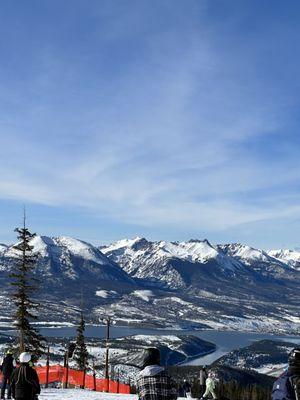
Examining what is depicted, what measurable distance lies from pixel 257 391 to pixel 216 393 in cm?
10129

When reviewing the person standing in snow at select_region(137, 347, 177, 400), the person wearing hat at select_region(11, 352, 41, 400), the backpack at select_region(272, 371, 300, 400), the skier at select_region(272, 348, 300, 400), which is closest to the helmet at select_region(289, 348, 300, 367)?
the skier at select_region(272, 348, 300, 400)

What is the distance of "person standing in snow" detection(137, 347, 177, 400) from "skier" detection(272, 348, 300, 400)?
74.6 inches

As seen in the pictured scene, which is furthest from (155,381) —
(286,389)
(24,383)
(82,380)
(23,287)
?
(23,287)

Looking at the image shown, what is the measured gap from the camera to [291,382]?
912 cm

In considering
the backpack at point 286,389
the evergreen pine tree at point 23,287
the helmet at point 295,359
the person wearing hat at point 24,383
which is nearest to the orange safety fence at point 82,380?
the evergreen pine tree at point 23,287

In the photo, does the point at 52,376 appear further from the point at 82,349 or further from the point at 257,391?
the point at 257,391

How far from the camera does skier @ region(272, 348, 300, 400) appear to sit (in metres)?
9.05

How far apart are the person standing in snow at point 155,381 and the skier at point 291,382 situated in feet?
6.21

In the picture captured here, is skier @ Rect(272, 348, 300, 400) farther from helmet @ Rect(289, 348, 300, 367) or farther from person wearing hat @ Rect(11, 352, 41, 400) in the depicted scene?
person wearing hat @ Rect(11, 352, 41, 400)

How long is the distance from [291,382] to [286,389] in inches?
5.8

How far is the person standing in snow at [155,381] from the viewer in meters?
8.66

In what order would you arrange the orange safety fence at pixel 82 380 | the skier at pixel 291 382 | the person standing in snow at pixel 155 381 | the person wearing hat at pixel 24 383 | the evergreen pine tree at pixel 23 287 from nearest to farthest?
the person standing in snow at pixel 155 381 < the skier at pixel 291 382 < the person wearing hat at pixel 24 383 < the orange safety fence at pixel 82 380 < the evergreen pine tree at pixel 23 287

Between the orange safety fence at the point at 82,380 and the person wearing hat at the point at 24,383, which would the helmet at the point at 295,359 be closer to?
the person wearing hat at the point at 24,383

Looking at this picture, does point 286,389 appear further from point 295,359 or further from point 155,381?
point 155,381
